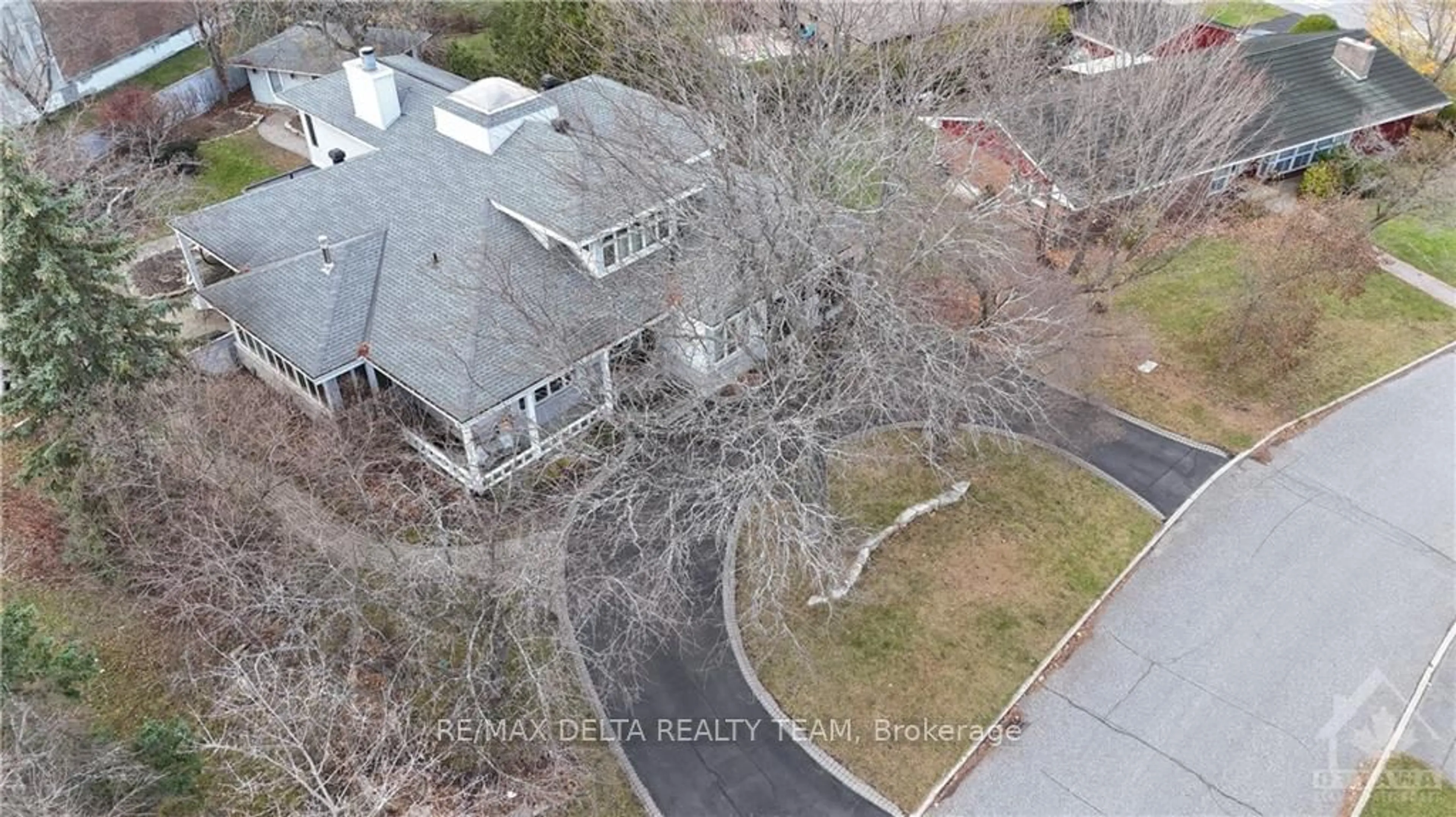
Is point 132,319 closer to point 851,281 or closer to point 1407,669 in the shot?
point 851,281

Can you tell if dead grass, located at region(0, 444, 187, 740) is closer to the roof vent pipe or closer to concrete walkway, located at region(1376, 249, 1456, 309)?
the roof vent pipe

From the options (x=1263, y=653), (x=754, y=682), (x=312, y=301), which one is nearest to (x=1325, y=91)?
(x=1263, y=653)

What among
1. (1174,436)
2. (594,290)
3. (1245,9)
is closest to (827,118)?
(594,290)

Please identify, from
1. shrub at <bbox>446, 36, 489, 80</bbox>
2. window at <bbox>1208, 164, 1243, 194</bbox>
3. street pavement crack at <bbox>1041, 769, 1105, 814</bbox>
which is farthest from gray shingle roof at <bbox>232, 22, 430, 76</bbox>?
street pavement crack at <bbox>1041, 769, 1105, 814</bbox>

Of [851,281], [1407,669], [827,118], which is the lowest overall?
[1407,669]

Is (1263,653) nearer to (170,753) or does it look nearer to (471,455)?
(471,455)

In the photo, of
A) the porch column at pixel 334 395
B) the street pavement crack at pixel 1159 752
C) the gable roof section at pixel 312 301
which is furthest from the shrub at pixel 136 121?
the street pavement crack at pixel 1159 752
